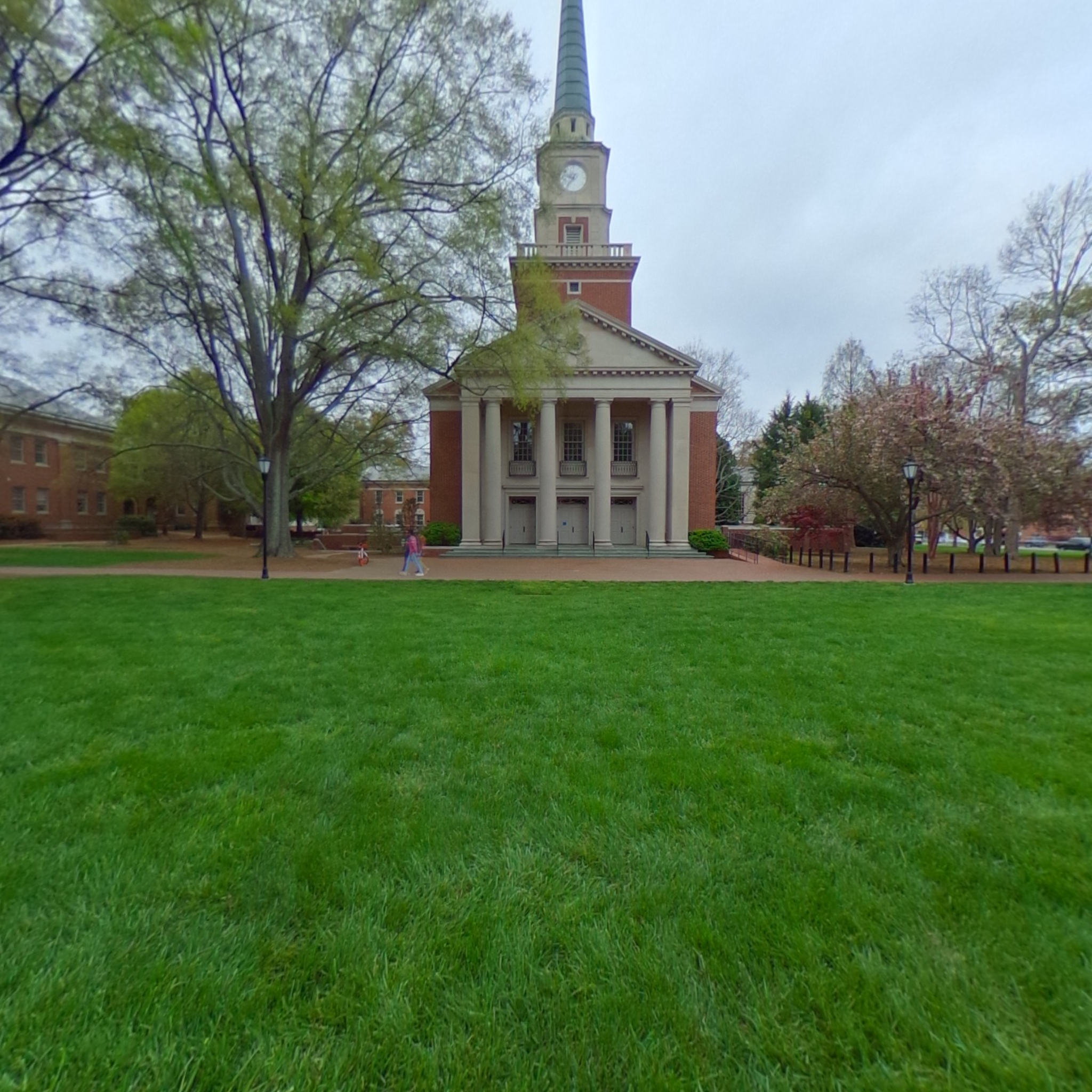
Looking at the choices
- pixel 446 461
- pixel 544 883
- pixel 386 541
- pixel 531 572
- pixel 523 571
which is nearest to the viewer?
pixel 544 883

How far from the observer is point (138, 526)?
3962cm

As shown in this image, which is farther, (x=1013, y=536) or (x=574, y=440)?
(x=574, y=440)

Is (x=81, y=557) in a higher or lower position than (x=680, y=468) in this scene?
lower

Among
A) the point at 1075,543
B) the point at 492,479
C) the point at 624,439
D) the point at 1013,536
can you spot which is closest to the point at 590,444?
the point at 624,439

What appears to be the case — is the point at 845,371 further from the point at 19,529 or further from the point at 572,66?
the point at 19,529

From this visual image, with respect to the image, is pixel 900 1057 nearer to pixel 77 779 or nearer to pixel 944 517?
pixel 77 779

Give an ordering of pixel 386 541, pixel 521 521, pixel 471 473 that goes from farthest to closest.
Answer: pixel 521 521 → pixel 386 541 → pixel 471 473

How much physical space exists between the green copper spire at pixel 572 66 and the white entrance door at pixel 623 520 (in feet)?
84.1

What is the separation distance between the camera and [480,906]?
2.20 metres

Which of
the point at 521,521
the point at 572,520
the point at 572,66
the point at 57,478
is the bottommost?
the point at 521,521

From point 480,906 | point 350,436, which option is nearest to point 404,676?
point 480,906

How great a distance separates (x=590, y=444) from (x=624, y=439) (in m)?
2.15

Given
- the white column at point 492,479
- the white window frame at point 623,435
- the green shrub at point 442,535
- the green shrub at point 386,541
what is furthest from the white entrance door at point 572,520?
the green shrub at point 386,541

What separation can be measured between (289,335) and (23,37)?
28.2 feet
